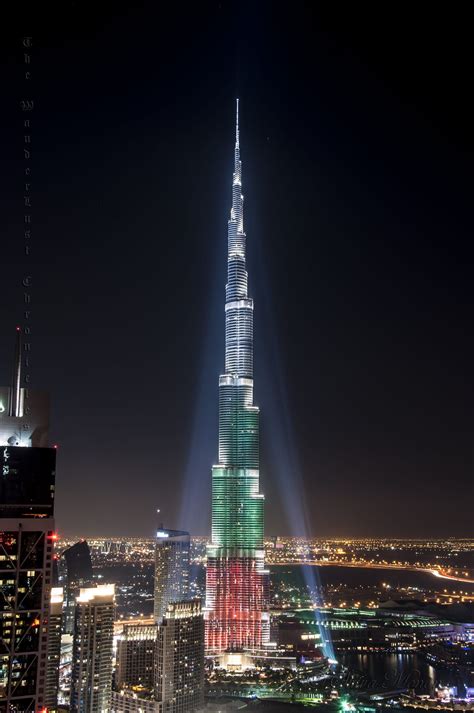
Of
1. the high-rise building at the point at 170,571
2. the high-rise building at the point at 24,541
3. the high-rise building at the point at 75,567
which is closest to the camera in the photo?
the high-rise building at the point at 24,541

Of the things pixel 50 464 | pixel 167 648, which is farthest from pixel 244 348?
pixel 50 464

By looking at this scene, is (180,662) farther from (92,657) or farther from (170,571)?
(170,571)

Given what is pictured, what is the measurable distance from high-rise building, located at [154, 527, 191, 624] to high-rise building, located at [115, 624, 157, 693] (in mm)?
12731

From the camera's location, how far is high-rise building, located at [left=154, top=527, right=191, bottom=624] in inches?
1709

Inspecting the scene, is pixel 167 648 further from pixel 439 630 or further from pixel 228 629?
pixel 439 630

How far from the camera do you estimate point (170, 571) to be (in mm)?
44031

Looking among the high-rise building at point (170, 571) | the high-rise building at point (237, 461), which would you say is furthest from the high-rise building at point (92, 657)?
the high-rise building at point (237, 461)

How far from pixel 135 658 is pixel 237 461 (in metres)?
20.5

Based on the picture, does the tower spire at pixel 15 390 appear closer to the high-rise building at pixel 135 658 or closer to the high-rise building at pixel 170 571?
the high-rise building at pixel 135 658

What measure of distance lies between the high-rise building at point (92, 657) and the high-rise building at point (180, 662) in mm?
1950

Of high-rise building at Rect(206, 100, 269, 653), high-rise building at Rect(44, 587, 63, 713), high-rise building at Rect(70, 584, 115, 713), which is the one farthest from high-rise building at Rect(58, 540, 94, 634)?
high-rise building at Rect(70, 584, 115, 713)

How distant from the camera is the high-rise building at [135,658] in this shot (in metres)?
28.9

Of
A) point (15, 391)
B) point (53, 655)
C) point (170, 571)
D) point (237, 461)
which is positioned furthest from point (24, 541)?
point (237, 461)

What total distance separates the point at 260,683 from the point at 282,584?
4571cm
